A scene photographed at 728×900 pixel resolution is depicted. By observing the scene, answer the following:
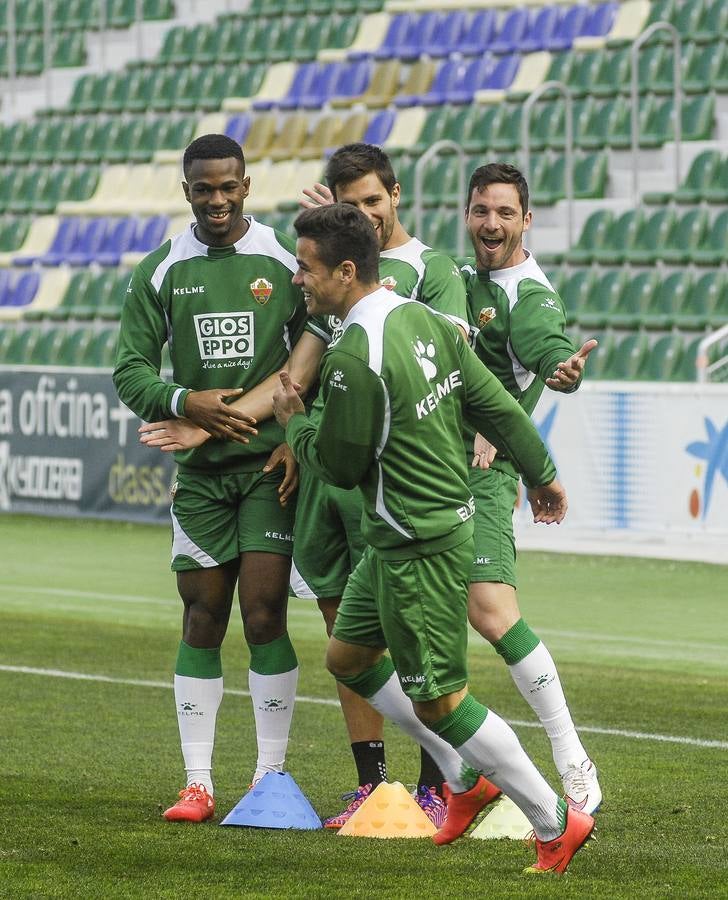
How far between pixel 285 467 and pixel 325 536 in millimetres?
255

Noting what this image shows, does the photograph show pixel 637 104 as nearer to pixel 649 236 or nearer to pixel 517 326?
pixel 649 236

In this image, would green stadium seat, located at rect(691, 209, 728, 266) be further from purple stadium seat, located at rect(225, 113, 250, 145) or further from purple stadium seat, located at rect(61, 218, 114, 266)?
purple stadium seat, located at rect(61, 218, 114, 266)

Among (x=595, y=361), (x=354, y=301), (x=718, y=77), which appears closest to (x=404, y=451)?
(x=354, y=301)

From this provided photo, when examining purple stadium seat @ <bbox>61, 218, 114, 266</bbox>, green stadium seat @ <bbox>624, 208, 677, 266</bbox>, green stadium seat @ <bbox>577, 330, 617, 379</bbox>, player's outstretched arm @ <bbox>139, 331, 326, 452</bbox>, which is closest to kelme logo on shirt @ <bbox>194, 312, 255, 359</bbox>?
player's outstretched arm @ <bbox>139, 331, 326, 452</bbox>

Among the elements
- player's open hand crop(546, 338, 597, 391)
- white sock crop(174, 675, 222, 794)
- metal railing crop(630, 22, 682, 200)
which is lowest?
white sock crop(174, 675, 222, 794)

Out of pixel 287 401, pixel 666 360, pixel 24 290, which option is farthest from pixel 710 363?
pixel 24 290

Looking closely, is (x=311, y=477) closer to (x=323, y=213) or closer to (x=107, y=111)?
(x=323, y=213)

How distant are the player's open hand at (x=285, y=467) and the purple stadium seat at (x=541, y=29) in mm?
16136

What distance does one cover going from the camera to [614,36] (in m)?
20.3

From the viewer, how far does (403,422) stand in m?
4.72

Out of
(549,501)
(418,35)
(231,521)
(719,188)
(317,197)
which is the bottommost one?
(231,521)

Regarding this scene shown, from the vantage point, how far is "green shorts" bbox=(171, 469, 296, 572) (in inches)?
232

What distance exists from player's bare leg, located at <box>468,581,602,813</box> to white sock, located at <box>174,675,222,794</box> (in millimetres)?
959

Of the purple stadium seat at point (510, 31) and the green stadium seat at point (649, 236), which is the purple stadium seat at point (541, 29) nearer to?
the purple stadium seat at point (510, 31)
